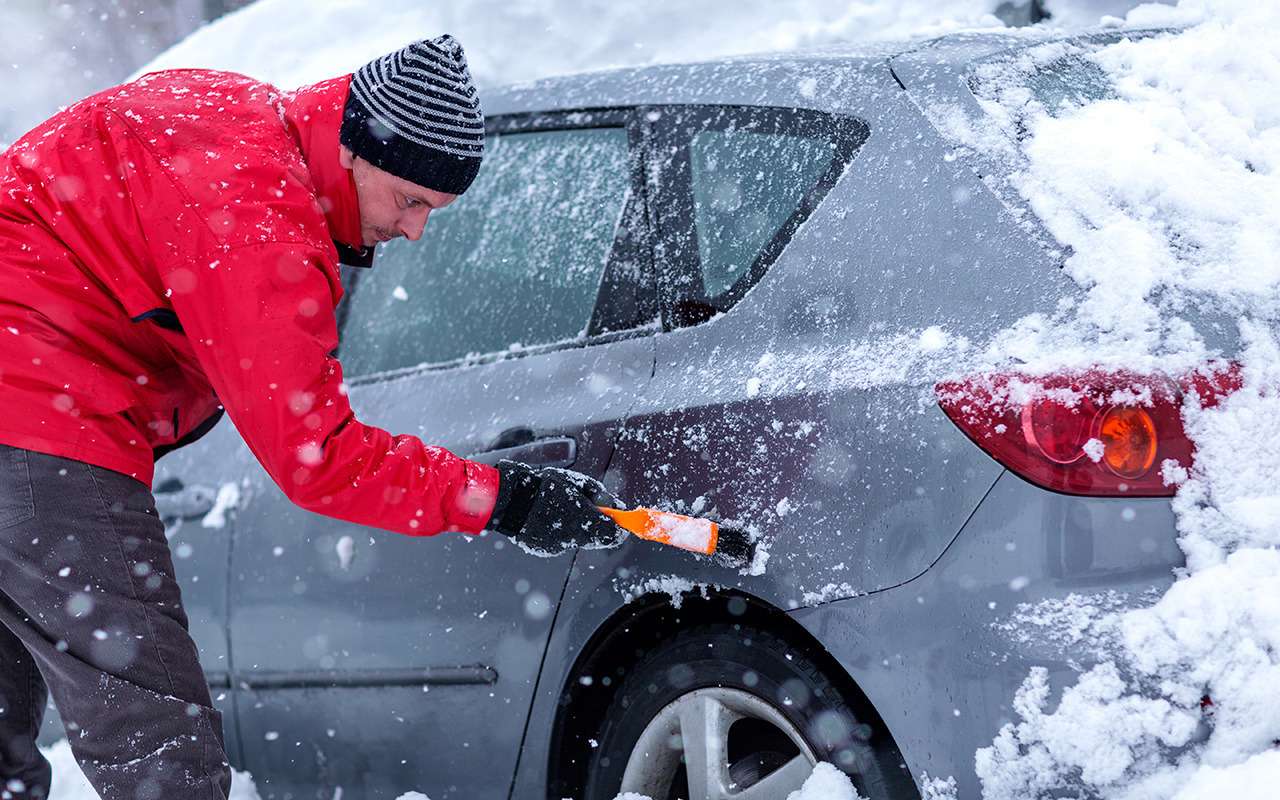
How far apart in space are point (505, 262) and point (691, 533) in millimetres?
1071

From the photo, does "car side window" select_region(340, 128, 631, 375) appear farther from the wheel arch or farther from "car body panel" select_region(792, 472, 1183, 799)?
"car body panel" select_region(792, 472, 1183, 799)

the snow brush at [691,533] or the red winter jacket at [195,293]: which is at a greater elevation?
the red winter jacket at [195,293]

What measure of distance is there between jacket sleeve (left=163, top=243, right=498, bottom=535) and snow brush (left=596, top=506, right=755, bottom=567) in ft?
1.11

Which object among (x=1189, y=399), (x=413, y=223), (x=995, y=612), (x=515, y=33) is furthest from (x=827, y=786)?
(x=515, y=33)

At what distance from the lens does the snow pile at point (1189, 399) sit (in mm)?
1756

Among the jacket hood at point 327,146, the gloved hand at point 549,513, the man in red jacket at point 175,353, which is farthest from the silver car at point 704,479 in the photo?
the jacket hood at point 327,146

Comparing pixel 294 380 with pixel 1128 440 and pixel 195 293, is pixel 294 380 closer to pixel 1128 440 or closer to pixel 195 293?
pixel 195 293

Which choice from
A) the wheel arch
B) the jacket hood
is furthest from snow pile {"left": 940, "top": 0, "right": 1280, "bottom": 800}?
the jacket hood

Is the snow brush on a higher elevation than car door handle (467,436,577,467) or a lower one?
higher

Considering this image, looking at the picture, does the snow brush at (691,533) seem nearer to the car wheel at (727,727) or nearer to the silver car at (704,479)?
the silver car at (704,479)

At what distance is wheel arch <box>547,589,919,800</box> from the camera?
7.16ft

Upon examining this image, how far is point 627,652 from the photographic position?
97.7 inches

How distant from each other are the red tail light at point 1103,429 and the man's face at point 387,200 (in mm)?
1072

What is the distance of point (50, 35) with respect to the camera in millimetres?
13102
